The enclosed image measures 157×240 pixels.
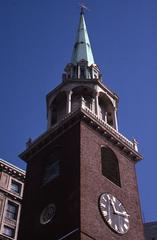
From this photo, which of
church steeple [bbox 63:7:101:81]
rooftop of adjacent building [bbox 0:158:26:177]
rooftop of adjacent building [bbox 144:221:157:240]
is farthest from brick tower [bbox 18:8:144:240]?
rooftop of adjacent building [bbox 144:221:157:240]

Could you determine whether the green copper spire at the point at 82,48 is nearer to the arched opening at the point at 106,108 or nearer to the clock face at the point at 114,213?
the arched opening at the point at 106,108

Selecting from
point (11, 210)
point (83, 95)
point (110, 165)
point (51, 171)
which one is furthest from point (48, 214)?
point (11, 210)

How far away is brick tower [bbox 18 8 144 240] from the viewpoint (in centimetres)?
2860

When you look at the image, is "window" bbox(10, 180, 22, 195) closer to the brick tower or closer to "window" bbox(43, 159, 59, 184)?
the brick tower

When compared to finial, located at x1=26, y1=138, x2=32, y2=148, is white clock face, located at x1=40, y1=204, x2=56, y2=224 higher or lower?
lower

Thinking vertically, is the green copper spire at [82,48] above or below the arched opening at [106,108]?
above

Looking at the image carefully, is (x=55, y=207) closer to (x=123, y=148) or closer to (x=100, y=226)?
(x=100, y=226)

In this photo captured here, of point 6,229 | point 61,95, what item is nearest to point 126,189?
point 61,95

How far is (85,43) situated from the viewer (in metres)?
47.4

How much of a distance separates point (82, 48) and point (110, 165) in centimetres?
1606

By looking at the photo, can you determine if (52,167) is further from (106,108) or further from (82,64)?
(82,64)

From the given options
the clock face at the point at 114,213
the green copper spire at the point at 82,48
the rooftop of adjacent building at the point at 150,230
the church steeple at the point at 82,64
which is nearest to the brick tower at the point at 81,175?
the clock face at the point at 114,213

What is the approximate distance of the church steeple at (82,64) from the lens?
4275 centimetres

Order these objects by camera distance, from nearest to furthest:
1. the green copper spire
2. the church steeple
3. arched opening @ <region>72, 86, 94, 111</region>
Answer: arched opening @ <region>72, 86, 94, 111</region> < the church steeple < the green copper spire
